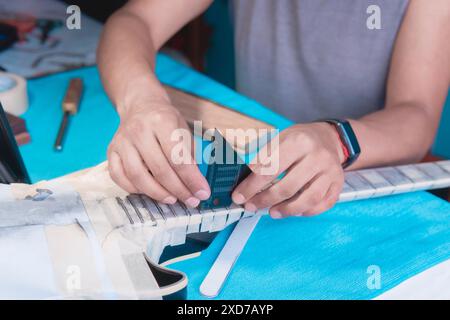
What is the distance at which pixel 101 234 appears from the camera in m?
0.48

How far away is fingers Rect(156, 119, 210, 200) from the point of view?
52 centimetres

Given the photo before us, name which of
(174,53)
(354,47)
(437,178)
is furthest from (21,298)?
(174,53)

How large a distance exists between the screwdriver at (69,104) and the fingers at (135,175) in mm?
240

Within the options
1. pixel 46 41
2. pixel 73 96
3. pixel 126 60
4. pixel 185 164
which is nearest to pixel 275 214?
pixel 185 164

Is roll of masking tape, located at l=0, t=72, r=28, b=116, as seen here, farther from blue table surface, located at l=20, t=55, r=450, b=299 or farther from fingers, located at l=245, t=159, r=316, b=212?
fingers, located at l=245, t=159, r=316, b=212

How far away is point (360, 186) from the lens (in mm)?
642

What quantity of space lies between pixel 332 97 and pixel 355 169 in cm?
40

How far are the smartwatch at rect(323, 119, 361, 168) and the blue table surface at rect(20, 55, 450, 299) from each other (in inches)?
2.5

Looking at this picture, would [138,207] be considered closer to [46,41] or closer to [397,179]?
[397,179]

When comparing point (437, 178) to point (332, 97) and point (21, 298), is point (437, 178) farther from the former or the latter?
point (21, 298)

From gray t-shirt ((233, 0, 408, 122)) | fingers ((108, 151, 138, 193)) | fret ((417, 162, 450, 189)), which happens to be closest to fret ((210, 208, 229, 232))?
fingers ((108, 151, 138, 193))

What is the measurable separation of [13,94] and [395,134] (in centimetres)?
67

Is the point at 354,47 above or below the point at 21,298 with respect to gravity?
above

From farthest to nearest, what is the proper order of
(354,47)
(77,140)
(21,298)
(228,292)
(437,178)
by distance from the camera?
1. (354,47)
2. (77,140)
3. (437,178)
4. (228,292)
5. (21,298)
